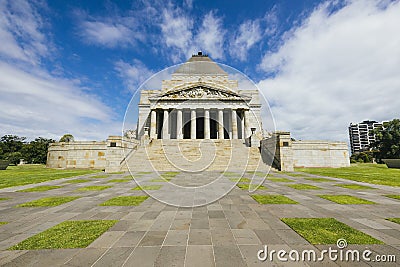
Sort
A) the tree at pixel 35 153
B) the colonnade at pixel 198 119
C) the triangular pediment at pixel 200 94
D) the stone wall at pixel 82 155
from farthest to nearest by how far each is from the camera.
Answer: the tree at pixel 35 153
the triangular pediment at pixel 200 94
the colonnade at pixel 198 119
the stone wall at pixel 82 155

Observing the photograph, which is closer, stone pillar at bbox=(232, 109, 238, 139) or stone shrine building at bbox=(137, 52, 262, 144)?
stone pillar at bbox=(232, 109, 238, 139)

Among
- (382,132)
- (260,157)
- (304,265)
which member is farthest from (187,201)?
(382,132)

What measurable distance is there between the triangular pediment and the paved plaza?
3540 centimetres

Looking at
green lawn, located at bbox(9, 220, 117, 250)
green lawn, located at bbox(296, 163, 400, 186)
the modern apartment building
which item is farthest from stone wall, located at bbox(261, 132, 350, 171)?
the modern apartment building

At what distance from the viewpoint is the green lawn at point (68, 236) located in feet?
12.5

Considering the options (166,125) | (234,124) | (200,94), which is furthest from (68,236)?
(166,125)

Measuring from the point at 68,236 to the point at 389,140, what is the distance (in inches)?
2229

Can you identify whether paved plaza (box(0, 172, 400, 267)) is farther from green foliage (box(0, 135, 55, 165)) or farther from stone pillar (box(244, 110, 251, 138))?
green foliage (box(0, 135, 55, 165))

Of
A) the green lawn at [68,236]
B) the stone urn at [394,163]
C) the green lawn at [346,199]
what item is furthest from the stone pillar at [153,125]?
the stone urn at [394,163]

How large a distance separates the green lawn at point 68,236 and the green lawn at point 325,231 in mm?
4626

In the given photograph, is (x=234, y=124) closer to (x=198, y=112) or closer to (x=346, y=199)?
(x=198, y=112)

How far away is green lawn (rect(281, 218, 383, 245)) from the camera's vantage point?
3927 mm

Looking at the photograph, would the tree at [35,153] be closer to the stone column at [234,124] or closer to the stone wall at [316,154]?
the stone column at [234,124]

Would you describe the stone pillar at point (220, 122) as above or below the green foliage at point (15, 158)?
above
